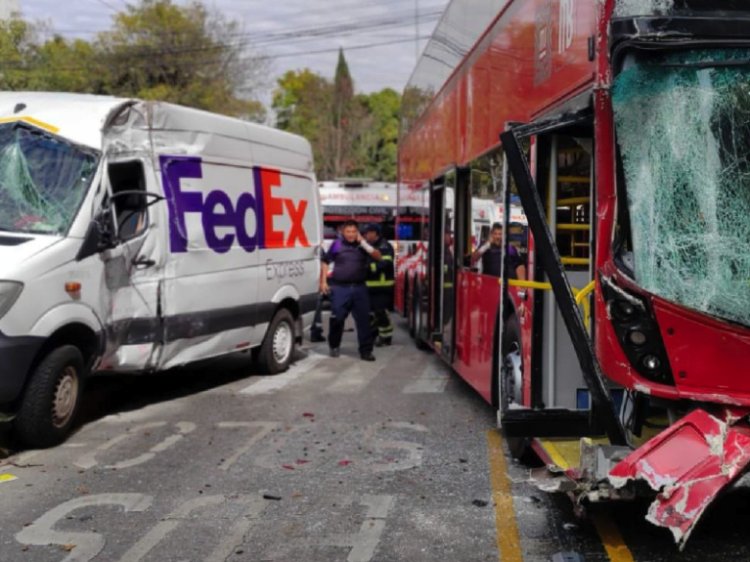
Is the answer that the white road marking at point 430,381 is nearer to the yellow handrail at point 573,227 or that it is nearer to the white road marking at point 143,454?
the white road marking at point 143,454

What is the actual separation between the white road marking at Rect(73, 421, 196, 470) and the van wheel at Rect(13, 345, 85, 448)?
0.34 metres

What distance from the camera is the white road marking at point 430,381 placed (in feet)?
Result: 30.9

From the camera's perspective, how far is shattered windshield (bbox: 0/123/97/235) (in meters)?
6.83

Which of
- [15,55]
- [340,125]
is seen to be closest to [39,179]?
[15,55]

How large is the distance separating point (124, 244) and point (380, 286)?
18.5 ft

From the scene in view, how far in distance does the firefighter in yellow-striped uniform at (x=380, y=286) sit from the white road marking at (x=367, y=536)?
7.09m

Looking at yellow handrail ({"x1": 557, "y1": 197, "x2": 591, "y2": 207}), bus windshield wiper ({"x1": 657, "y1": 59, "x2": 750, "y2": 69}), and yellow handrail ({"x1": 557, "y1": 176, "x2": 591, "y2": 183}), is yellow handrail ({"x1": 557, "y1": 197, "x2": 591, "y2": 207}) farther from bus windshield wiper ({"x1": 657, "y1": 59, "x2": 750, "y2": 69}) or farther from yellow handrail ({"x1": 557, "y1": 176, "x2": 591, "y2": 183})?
bus windshield wiper ({"x1": 657, "y1": 59, "x2": 750, "y2": 69})

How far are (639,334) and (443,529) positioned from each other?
5.79 feet

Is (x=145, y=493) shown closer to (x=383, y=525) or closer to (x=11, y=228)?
(x=383, y=525)

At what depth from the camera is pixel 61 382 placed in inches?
266

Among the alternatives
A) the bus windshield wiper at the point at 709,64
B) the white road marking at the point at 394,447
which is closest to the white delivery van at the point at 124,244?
the white road marking at the point at 394,447

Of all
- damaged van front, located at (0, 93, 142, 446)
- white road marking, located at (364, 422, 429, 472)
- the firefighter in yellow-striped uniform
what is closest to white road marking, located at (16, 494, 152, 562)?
damaged van front, located at (0, 93, 142, 446)

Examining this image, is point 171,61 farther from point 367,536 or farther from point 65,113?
point 367,536

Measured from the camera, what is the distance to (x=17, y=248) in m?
6.36
